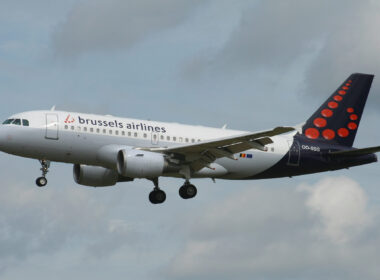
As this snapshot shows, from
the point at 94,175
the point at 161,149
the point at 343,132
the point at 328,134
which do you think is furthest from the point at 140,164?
the point at 343,132

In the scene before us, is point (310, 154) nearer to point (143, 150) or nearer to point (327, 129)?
point (327, 129)

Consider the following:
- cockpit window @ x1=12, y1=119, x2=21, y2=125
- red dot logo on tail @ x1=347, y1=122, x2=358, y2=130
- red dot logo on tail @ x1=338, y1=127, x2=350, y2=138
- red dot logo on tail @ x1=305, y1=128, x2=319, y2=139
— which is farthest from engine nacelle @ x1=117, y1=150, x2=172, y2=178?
red dot logo on tail @ x1=347, y1=122, x2=358, y2=130

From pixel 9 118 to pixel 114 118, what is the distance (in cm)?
542

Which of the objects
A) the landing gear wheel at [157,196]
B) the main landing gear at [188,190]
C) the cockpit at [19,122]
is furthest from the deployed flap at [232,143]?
the cockpit at [19,122]

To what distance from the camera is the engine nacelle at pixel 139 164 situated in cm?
4425

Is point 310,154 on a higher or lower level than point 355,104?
lower

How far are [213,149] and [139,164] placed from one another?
386cm

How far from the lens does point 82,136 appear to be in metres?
44.7

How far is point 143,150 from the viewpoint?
45.4 m

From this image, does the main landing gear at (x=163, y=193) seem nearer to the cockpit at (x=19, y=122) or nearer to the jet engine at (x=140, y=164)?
the jet engine at (x=140, y=164)

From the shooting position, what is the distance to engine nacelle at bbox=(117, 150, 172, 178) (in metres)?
44.2

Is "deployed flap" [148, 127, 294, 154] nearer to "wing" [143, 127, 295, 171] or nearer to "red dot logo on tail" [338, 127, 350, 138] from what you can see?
"wing" [143, 127, 295, 171]

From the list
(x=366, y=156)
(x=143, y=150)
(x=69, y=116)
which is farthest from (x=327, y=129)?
(x=69, y=116)

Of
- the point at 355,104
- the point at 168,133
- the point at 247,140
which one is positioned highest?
the point at 355,104
